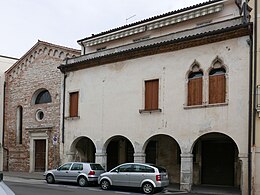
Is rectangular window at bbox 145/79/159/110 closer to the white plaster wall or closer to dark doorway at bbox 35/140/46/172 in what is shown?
the white plaster wall

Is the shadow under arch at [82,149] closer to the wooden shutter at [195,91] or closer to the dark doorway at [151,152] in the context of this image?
the dark doorway at [151,152]

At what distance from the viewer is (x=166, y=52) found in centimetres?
2095

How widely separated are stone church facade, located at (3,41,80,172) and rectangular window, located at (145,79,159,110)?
7602 mm

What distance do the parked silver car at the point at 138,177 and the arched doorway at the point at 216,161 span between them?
13.8 feet

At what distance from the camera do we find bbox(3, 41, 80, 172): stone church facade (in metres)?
28.1

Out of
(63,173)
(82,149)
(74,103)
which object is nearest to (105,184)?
(63,173)

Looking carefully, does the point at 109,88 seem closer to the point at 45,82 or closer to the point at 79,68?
the point at 79,68

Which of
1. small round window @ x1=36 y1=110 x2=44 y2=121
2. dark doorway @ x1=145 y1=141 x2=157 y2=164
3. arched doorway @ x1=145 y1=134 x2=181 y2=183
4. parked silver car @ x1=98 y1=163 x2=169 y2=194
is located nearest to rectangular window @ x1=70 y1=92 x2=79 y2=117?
small round window @ x1=36 y1=110 x2=44 y2=121

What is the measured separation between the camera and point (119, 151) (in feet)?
86.0

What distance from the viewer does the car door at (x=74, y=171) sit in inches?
849

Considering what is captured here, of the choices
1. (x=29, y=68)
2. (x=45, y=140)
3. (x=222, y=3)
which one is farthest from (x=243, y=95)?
(x=29, y=68)

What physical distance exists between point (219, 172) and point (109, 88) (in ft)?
25.6

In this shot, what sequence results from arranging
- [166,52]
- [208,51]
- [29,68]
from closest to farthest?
[208,51] → [166,52] → [29,68]

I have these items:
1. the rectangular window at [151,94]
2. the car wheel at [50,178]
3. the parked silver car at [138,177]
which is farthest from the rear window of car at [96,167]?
the rectangular window at [151,94]
